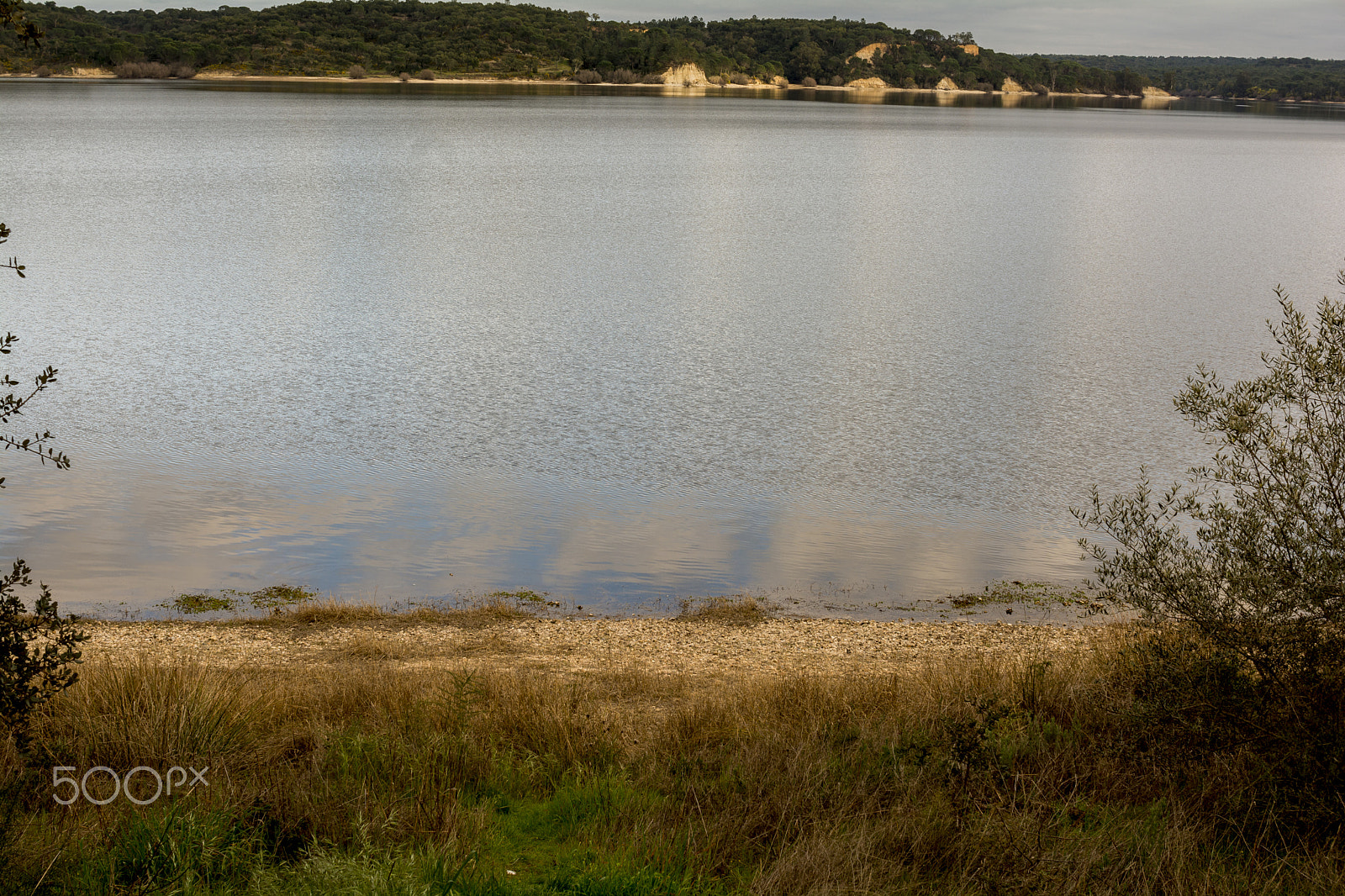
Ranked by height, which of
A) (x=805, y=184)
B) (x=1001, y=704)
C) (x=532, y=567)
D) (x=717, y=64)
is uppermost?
(x=717, y=64)

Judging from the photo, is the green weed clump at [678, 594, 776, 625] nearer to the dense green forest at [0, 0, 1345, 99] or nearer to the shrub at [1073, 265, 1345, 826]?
the shrub at [1073, 265, 1345, 826]

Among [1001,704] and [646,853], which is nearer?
[646,853]

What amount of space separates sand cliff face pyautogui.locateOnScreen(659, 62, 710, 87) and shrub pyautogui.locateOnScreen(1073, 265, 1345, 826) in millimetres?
189715

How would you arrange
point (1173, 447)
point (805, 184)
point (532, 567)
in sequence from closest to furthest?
point (532, 567) → point (1173, 447) → point (805, 184)

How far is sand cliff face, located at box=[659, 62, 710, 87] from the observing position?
185 m

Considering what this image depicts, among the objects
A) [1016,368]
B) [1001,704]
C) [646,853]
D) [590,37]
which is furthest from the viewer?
[590,37]

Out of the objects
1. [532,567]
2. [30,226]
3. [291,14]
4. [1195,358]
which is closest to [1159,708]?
[532,567]

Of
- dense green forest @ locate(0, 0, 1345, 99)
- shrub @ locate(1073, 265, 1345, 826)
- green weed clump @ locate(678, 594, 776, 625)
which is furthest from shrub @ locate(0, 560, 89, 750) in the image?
dense green forest @ locate(0, 0, 1345, 99)

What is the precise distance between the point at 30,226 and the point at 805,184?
32.0 m

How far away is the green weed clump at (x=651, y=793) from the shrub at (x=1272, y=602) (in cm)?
15

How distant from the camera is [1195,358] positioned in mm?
20156

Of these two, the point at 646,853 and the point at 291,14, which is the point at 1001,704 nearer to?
the point at 646,853

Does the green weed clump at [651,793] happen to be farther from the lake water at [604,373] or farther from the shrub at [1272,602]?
the lake water at [604,373]

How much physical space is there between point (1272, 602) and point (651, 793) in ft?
11.4
